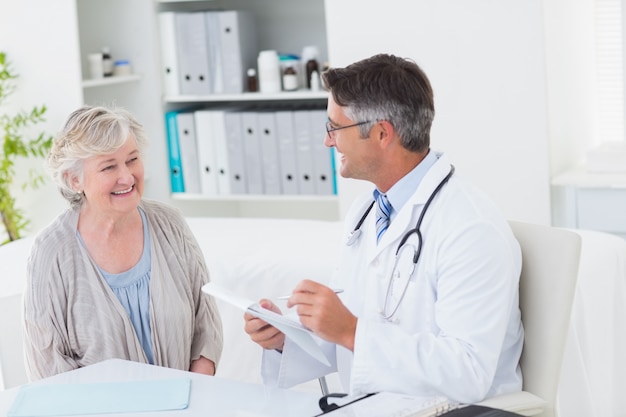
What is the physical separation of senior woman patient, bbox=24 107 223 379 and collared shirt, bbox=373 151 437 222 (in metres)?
0.63

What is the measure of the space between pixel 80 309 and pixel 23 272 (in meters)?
0.74

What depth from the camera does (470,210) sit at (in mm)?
1702

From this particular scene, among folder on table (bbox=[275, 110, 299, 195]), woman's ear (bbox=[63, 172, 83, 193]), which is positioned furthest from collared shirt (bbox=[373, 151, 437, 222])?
folder on table (bbox=[275, 110, 299, 195])

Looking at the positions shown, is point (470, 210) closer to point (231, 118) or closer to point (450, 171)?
point (450, 171)

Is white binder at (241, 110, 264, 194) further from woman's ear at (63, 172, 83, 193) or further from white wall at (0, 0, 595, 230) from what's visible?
woman's ear at (63, 172, 83, 193)

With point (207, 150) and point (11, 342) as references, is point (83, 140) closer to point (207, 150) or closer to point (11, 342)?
point (11, 342)

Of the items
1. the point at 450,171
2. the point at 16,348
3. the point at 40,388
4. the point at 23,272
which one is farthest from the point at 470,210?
the point at 23,272

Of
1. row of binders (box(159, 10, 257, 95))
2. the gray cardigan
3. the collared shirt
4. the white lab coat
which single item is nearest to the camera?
the white lab coat

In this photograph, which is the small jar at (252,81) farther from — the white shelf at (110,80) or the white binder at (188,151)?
the white shelf at (110,80)

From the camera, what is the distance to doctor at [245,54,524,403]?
63.2 inches

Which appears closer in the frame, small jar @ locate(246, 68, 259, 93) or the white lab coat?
the white lab coat

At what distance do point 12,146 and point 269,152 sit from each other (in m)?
1.00

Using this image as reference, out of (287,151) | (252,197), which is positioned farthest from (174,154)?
(287,151)

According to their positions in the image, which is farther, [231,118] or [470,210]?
[231,118]
